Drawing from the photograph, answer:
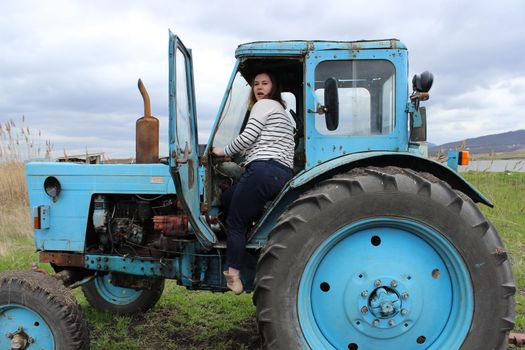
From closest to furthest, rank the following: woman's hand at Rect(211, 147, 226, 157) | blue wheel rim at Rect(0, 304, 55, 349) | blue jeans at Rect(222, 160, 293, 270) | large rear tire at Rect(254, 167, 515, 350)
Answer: large rear tire at Rect(254, 167, 515, 350)
blue jeans at Rect(222, 160, 293, 270)
blue wheel rim at Rect(0, 304, 55, 349)
woman's hand at Rect(211, 147, 226, 157)

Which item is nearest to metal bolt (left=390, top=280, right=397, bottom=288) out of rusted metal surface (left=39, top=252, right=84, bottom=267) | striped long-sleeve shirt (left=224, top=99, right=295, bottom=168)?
striped long-sleeve shirt (left=224, top=99, right=295, bottom=168)

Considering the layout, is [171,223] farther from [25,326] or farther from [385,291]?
[385,291]

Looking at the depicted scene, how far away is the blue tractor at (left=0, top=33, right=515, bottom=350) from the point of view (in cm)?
250

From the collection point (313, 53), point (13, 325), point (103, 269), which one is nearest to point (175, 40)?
point (313, 53)

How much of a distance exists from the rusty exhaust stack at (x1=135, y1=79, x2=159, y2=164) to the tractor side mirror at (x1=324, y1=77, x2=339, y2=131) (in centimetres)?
147

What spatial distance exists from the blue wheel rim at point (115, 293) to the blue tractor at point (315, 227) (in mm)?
649

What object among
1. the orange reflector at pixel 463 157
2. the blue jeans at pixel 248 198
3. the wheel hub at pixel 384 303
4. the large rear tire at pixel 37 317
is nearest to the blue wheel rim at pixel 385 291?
the wheel hub at pixel 384 303

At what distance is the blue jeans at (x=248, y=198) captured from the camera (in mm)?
2848

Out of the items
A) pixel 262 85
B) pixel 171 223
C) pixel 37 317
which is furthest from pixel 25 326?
A: pixel 262 85

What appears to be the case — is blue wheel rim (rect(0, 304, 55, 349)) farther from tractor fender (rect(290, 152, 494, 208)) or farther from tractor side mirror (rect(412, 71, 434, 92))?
tractor side mirror (rect(412, 71, 434, 92))

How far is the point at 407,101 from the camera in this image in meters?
2.95

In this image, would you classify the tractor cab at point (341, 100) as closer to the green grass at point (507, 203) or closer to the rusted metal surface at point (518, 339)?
the rusted metal surface at point (518, 339)

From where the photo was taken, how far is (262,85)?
10.2 ft

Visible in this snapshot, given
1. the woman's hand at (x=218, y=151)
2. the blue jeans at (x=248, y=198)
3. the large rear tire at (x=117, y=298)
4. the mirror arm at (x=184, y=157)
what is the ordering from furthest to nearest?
the large rear tire at (x=117, y=298)
the woman's hand at (x=218, y=151)
the blue jeans at (x=248, y=198)
the mirror arm at (x=184, y=157)
